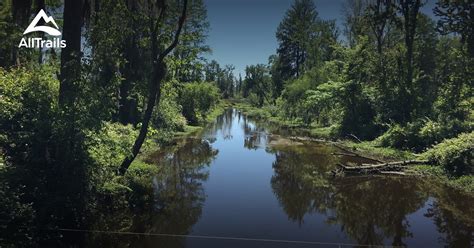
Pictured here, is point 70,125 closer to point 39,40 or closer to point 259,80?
point 39,40

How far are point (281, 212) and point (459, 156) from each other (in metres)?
9.55

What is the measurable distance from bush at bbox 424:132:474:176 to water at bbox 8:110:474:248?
60.7 inches

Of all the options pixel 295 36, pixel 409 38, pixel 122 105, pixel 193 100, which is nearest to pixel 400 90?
pixel 409 38

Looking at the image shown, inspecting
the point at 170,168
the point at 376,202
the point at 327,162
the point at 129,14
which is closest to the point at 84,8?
the point at 129,14

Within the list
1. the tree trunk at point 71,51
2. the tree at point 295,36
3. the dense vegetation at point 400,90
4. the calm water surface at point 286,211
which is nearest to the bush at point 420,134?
the dense vegetation at point 400,90

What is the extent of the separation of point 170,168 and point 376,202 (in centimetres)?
1058

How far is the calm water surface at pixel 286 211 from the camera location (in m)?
11.2

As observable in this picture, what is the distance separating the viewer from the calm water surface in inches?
442

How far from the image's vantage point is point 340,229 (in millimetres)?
12328

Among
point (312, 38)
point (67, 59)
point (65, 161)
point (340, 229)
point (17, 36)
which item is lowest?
point (340, 229)

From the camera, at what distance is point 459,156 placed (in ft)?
59.1

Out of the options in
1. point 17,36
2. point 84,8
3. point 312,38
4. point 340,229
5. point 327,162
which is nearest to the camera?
point 340,229

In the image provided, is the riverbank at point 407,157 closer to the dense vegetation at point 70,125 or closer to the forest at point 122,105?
the forest at point 122,105

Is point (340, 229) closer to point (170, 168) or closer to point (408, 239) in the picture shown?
point (408, 239)
